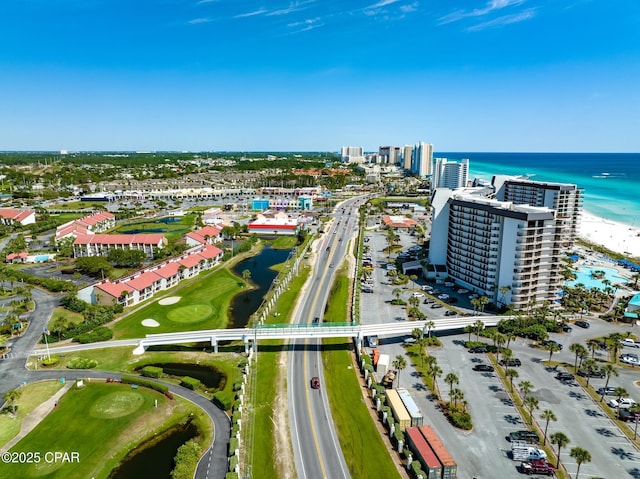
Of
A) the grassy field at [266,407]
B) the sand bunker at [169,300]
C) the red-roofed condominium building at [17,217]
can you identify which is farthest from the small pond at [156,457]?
the red-roofed condominium building at [17,217]

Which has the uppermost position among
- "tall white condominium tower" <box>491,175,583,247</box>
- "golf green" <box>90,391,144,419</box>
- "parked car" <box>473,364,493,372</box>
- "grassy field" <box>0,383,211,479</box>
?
"tall white condominium tower" <box>491,175,583,247</box>

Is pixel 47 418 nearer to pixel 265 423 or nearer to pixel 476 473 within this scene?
pixel 265 423

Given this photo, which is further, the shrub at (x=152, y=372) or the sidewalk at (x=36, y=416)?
the shrub at (x=152, y=372)

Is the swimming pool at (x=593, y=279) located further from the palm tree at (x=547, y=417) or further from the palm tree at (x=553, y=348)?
the palm tree at (x=547, y=417)

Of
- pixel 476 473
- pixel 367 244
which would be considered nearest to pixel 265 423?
pixel 476 473

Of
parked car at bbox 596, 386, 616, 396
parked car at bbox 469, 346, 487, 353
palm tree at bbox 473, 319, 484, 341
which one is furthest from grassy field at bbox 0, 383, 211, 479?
parked car at bbox 596, 386, 616, 396

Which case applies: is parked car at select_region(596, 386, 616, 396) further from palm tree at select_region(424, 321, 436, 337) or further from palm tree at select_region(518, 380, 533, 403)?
palm tree at select_region(424, 321, 436, 337)

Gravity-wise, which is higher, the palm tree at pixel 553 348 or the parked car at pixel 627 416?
the palm tree at pixel 553 348
